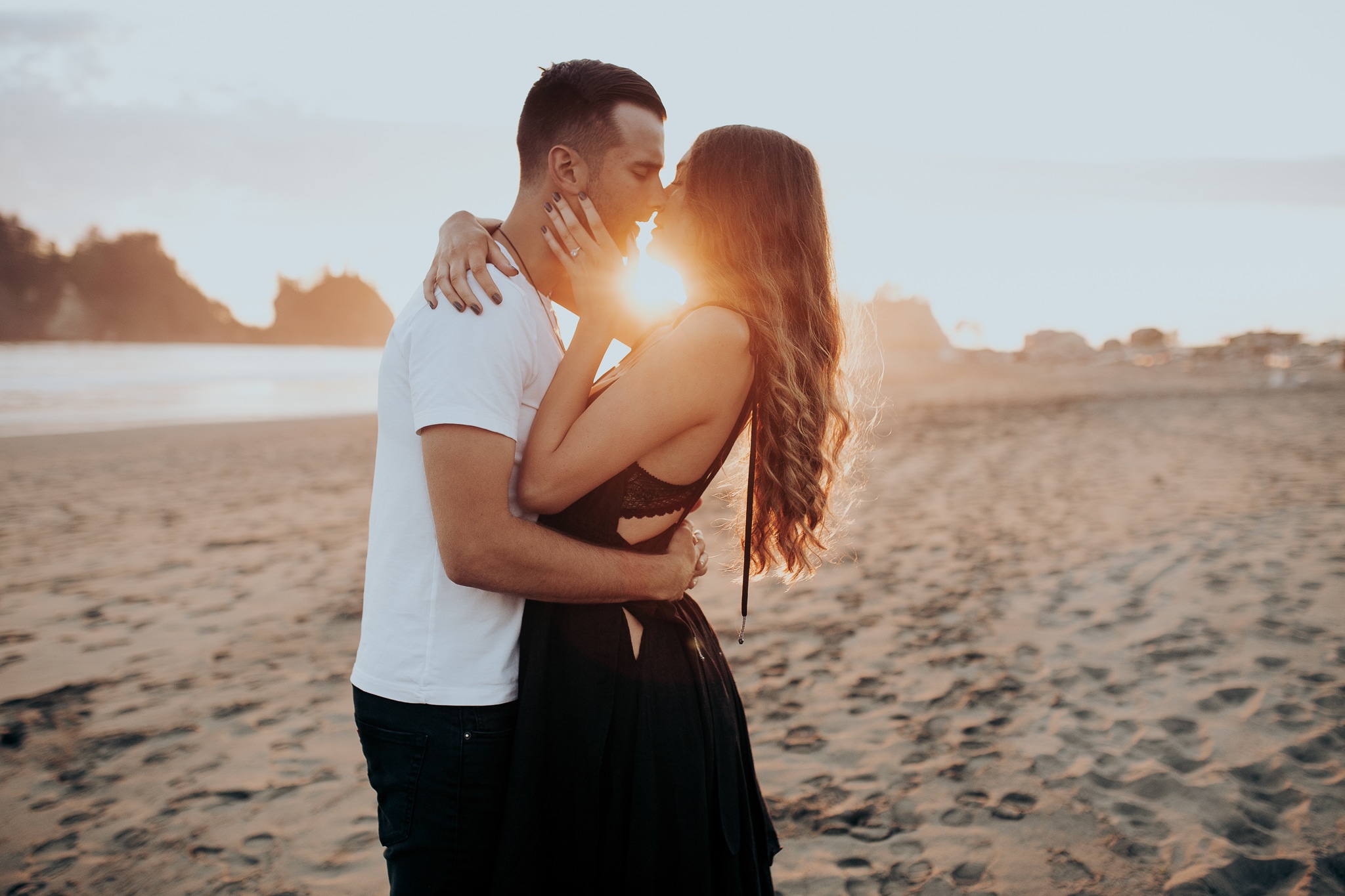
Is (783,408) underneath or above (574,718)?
above

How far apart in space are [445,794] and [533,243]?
47.7 inches

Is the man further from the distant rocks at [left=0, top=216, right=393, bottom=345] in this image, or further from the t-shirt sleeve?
the distant rocks at [left=0, top=216, right=393, bottom=345]

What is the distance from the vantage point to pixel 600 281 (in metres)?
1.75

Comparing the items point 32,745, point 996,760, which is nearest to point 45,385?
point 32,745

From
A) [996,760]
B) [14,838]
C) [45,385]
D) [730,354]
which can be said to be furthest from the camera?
[45,385]

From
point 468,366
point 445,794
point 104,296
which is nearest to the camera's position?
point 468,366

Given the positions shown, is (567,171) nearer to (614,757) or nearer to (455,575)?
(455,575)

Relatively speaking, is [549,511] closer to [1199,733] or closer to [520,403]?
[520,403]

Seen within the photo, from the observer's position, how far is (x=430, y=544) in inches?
61.6

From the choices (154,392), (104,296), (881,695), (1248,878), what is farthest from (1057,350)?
(104,296)

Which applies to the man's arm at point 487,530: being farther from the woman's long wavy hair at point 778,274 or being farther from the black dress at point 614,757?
the woman's long wavy hair at point 778,274

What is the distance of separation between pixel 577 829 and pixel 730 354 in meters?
1.05

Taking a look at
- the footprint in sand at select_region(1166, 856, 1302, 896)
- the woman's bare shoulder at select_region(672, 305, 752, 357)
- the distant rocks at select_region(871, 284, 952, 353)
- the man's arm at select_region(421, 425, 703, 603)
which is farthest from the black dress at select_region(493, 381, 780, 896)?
the distant rocks at select_region(871, 284, 952, 353)

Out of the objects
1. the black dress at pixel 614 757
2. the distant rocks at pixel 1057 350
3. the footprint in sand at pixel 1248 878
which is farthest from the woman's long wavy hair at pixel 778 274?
the distant rocks at pixel 1057 350
